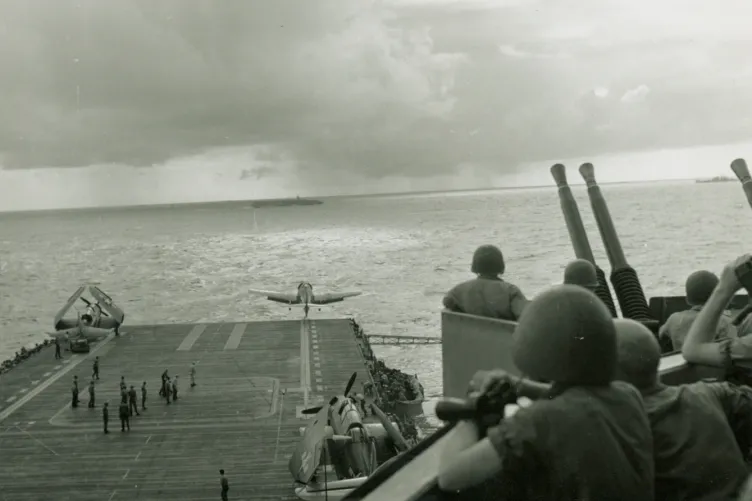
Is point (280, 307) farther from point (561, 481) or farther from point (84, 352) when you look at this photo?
point (561, 481)

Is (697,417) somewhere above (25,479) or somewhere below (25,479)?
above

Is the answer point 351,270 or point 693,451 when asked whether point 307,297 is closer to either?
point 351,270

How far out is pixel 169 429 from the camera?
92.2 feet

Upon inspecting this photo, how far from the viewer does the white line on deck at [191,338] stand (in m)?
45.7

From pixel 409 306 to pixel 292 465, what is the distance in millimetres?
45940

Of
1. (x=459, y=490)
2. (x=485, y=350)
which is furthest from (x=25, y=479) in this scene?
(x=459, y=490)

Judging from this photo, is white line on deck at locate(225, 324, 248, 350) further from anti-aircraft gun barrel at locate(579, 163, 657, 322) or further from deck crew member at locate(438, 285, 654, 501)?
deck crew member at locate(438, 285, 654, 501)

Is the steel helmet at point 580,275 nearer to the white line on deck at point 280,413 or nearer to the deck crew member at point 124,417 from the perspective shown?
the white line on deck at point 280,413

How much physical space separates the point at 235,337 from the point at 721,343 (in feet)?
154

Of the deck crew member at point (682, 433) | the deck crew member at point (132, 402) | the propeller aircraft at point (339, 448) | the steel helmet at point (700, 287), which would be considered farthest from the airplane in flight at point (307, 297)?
the deck crew member at point (682, 433)

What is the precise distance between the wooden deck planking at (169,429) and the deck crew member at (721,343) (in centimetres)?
1964

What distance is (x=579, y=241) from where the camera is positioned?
10.5 meters

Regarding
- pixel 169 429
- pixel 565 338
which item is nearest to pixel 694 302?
pixel 565 338

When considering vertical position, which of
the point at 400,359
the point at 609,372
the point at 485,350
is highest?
Answer: the point at 609,372
